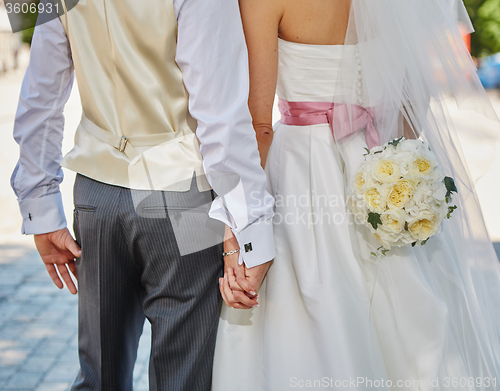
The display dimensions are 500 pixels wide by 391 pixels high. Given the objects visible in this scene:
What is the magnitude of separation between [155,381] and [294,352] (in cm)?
45

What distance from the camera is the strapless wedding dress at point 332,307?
1508 millimetres

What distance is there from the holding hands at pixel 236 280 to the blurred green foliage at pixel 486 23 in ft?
57.1

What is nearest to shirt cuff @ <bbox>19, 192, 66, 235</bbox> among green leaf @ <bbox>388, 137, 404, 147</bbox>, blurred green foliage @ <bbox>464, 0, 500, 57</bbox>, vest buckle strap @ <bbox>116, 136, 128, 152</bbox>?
vest buckle strap @ <bbox>116, 136, 128, 152</bbox>

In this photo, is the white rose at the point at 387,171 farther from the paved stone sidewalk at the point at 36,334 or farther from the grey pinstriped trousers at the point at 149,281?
the paved stone sidewalk at the point at 36,334

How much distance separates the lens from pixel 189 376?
4.72ft

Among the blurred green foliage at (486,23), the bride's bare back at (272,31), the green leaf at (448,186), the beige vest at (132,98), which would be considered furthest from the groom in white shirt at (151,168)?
the blurred green foliage at (486,23)

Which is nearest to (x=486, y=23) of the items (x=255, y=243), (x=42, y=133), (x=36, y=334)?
(x=36, y=334)

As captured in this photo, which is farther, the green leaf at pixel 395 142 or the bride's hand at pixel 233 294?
the green leaf at pixel 395 142

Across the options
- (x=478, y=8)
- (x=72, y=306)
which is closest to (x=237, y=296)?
(x=72, y=306)

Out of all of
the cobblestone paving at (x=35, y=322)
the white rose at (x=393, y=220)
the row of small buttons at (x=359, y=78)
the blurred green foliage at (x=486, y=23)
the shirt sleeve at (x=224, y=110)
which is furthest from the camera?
the blurred green foliage at (x=486, y=23)

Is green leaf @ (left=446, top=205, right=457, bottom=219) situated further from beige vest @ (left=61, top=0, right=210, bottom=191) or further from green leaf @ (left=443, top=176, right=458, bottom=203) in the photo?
beige vest @ (left=61, top=0, right=210, bottom=191)

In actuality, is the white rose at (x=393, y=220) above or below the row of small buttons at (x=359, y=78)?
below

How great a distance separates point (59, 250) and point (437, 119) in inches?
54.7

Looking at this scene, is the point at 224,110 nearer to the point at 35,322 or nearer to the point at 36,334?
the point at 36,334
